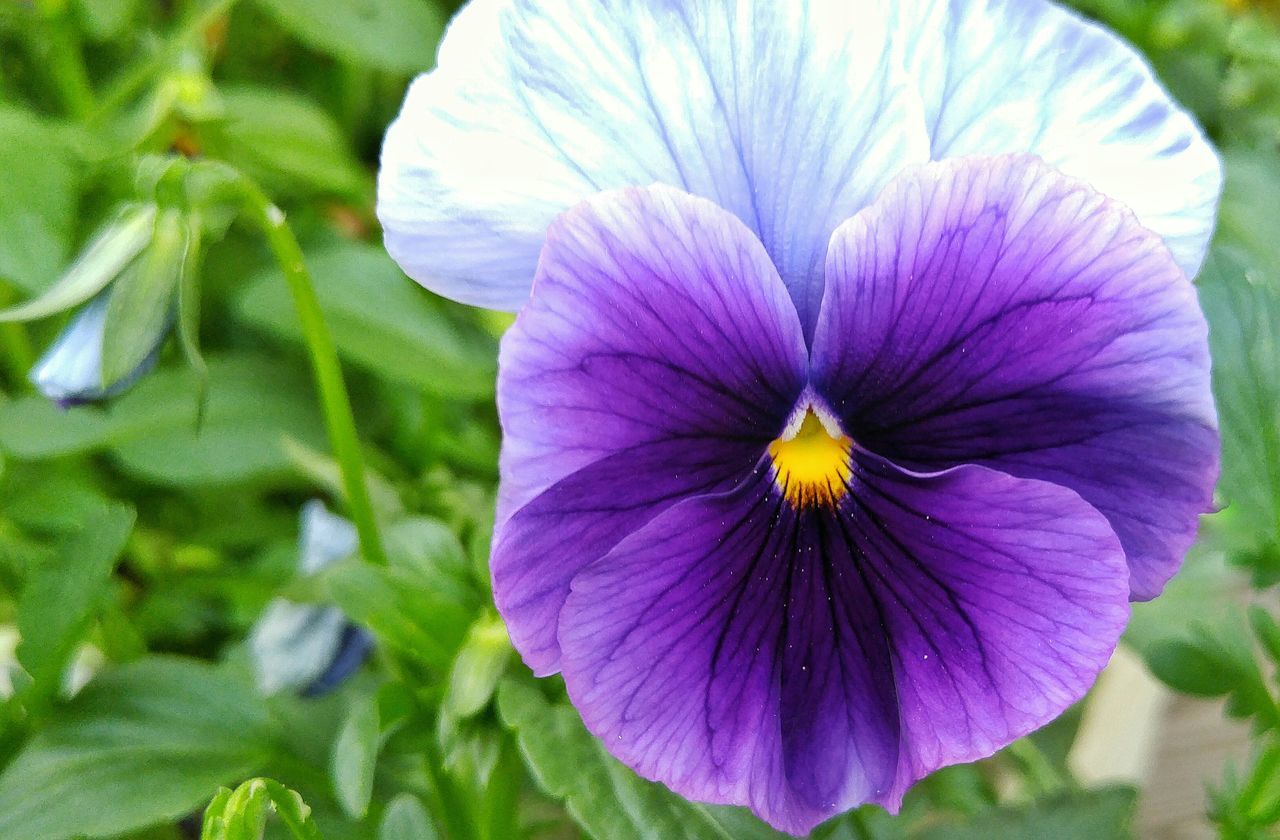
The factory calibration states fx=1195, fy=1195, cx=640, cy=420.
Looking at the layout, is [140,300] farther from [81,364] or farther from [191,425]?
[191,425]

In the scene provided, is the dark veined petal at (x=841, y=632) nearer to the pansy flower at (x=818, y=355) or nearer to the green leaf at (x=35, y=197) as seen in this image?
the pansy flower at (x=818, y=355)

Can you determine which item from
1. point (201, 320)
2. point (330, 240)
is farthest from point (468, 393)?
point (201, 320)

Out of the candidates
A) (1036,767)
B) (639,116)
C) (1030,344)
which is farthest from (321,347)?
(1036,767)

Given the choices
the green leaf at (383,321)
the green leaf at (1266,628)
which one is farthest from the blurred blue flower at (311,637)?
the green leaf at (1266,628)

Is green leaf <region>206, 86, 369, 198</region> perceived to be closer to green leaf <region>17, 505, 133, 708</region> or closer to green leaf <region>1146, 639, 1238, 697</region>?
green leaf <region>17, 505, 133, 708</region>

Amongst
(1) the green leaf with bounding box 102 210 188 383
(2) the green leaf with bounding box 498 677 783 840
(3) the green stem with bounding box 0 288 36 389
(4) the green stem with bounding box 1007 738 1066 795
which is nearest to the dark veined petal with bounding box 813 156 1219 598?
(2) the green leaf with bounding box 498 677 783 840

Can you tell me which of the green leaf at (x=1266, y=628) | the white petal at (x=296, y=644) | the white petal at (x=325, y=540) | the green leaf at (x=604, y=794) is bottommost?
the white petal at (x=296, y=644)
